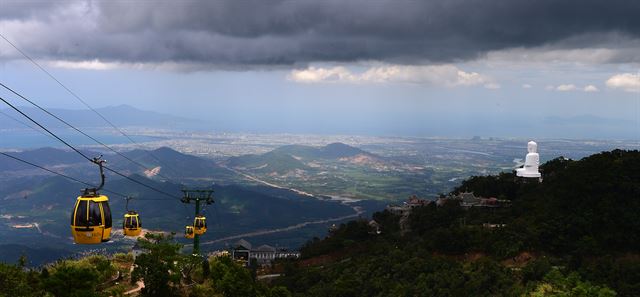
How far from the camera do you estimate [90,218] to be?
12.9 m

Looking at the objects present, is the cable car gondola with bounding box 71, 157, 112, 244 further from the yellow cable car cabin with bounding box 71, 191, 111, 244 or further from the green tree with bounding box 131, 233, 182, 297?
the green tree with bounding box 131, 233, 182, 297

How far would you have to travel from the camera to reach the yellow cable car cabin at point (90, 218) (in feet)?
42.0

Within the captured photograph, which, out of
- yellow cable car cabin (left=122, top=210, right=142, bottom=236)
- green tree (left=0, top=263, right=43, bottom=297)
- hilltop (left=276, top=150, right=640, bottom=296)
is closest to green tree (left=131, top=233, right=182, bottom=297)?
green tree (left=0, top=263, right=43, bottom=297)

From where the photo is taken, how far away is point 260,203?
138 meters

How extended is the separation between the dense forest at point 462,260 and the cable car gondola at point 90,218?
2836 millimetres

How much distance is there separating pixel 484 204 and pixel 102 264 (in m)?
28.5

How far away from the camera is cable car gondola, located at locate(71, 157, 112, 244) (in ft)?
42.0

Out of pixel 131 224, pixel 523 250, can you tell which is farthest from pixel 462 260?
pixel 131 224

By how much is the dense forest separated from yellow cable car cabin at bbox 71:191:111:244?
284cm

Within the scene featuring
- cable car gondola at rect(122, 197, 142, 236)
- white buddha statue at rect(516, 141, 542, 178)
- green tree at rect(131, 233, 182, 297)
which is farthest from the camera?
white buddha statue at rect(516, 141, 542, 178)

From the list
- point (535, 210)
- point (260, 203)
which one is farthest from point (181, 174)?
point (535, 210)

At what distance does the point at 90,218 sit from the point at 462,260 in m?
22.3

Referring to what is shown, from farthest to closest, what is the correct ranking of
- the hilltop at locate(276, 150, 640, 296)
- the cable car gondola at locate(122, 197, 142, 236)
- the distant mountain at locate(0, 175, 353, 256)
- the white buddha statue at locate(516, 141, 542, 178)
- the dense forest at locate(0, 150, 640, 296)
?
the distant mountain at locate(0, 175, 353, 256) → the white buddha statue at locate(516, 141, 542, 178) → the hilltop at locate(276, 150, 640, 296) → the cable car gondola at locate(122, 197, 142, 236) → the dense forest at locate(0, 150, 640, 296)

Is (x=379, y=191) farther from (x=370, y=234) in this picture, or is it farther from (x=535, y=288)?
(x=535, y=288)
